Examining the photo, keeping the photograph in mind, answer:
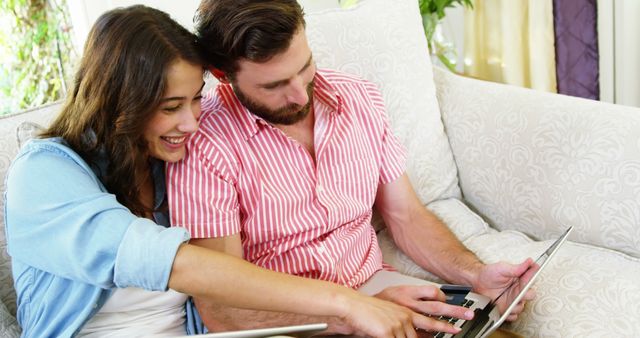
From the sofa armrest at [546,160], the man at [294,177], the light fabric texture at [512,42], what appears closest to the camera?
the man at [294,177]

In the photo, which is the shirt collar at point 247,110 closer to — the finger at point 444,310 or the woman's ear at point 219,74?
the woman's ear at point 219,74

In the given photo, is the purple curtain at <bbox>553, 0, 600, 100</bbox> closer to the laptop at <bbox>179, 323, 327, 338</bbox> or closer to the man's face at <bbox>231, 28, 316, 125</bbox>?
the man's face at <bbox>231, 28, 316, 125</bbox>

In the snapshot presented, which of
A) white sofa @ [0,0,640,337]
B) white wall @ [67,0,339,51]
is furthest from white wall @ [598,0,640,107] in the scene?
white wall @ [67,0,339,51]

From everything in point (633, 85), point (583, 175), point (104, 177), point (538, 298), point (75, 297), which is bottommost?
point (633, 85)

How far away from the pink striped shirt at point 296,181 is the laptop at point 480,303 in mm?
205

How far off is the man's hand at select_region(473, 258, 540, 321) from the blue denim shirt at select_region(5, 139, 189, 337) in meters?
0.56

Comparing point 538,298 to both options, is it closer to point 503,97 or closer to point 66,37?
point 503,97

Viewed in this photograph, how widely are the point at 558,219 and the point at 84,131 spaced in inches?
35.7

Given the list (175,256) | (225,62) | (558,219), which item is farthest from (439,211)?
(175,256)

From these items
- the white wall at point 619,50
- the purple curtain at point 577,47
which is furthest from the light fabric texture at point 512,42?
the white wall at point 619,50

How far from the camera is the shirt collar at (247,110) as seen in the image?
1.24 metres

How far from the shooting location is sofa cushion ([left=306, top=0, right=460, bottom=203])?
1.49 m

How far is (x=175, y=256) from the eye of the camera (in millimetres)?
964

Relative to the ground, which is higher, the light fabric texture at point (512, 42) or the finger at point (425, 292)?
the finger at point (425, 292)
